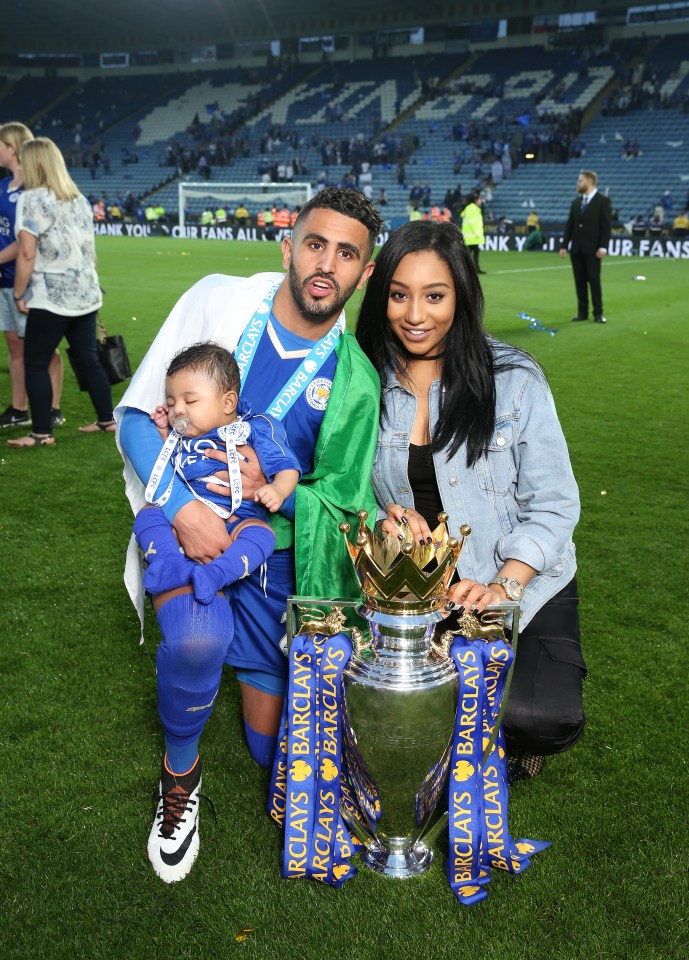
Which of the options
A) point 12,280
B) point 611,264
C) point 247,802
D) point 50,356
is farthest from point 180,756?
point 611,264

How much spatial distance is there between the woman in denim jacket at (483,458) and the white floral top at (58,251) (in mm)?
3286

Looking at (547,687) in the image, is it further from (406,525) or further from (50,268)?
(50,268)

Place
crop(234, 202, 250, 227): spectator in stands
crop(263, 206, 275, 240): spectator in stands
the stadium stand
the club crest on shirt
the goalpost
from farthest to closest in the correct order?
crop(234, 202, 250, 227): spectator in stands, the stadium stand, the goalpost, crop(263, 206, 275, 240): spectator in stands, the club crest on shirt

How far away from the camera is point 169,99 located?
48.6m

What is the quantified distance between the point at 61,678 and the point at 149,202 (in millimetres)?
38922

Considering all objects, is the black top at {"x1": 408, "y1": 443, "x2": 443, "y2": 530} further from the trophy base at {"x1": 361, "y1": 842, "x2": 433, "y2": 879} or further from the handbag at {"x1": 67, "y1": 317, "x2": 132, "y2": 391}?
the handbag at {"x1": 67, "y1": 317, "x2": 132, "y2": 391}

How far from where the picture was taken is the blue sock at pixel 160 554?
214cm

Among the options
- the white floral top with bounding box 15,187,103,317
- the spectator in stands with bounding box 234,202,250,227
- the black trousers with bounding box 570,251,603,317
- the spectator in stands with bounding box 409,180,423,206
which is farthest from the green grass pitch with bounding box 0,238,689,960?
the spectator in stands with bounding box 234,202,250,227

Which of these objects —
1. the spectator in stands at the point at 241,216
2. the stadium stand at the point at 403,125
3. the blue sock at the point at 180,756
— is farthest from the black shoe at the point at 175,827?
the spectator in stands at the point at 241,216

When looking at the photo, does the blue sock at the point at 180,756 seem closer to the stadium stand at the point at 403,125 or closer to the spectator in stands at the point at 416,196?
the stadium stand at the point at 403,125

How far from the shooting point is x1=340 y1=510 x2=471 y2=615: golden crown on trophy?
1.95 m

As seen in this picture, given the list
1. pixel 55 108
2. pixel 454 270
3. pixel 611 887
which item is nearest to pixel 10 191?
pixel 454 270

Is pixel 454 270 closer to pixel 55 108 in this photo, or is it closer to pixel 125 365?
pixel 125 365

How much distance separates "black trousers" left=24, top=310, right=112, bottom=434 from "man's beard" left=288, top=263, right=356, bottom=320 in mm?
3205
